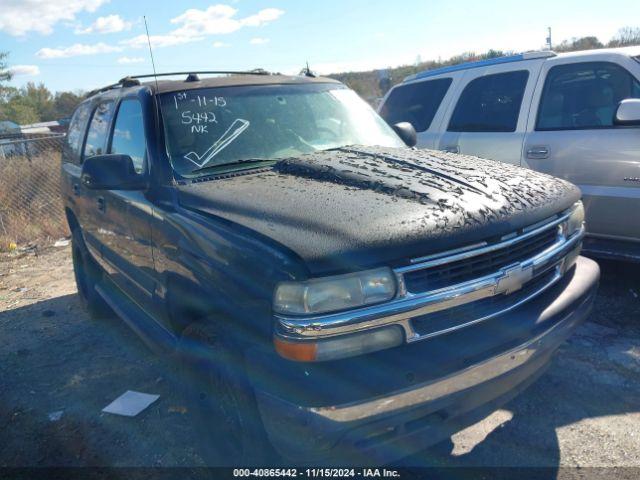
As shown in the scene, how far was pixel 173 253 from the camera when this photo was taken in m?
2.82

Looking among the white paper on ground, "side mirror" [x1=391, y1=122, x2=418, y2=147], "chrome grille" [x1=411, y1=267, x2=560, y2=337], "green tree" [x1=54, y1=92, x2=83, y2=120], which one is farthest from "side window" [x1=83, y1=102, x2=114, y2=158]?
"green tree" [x1=54, y1=92, x2=83, y2=120]

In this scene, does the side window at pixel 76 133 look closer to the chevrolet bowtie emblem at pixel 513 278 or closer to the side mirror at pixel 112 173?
the side mirror at pixel 112 173

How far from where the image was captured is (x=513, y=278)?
94.3 inches

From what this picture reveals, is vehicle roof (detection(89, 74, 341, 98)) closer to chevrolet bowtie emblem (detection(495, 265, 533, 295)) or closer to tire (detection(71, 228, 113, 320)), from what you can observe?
tire (detection(71, 228, 113, 320))

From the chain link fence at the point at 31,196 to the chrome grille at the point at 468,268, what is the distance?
323 inches

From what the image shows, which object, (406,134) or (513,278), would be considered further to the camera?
(406,134)

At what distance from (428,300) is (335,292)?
38cm

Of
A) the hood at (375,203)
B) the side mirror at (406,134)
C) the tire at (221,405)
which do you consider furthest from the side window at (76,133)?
the tire at (221,405)

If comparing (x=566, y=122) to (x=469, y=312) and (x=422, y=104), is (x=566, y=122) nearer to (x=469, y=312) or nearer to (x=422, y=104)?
(x=422, y=104)

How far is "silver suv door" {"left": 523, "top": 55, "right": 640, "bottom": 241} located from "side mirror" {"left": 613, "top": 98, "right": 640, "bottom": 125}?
0.25 m

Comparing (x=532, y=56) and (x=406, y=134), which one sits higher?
(x=532, y=56)

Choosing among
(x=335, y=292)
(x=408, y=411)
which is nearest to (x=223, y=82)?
(x=335, y=292)

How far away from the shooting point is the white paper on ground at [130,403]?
3.48 metres

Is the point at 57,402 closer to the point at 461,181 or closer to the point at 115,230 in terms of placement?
the point at 115,230
